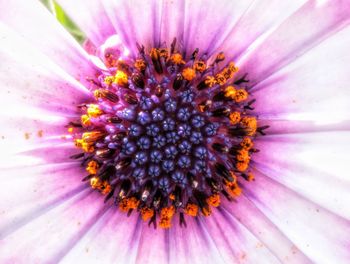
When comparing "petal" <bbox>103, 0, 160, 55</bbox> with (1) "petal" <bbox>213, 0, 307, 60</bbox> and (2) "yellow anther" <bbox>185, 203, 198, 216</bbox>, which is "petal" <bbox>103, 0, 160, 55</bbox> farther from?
(2) "yellow anther" <bbox>185, 203, 198, 216</bbox>

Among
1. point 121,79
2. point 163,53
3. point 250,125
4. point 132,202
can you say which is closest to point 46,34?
point 121,79

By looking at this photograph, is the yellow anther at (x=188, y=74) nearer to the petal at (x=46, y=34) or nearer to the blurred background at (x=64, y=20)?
the petal at (x=46, y=34)

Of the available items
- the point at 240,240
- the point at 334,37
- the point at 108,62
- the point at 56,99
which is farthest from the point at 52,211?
the point at 334,37

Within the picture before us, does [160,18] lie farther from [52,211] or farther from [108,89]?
[52,211]

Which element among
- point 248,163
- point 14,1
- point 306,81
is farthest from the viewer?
point 248,163

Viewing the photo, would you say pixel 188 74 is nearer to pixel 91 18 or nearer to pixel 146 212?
pixel 91 18

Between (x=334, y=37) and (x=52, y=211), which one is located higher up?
(x=334, y=37)
